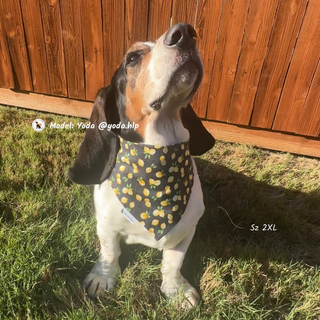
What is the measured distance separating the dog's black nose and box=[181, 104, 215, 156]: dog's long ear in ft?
1.83

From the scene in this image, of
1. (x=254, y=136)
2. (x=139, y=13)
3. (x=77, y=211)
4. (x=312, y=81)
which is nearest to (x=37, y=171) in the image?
(x=77, y=211)

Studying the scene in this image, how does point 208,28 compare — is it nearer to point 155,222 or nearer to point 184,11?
point 184,11

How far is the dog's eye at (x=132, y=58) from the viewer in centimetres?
149

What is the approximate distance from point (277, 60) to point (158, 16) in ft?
3.92

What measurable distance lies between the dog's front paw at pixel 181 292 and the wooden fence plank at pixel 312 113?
223 centimetres

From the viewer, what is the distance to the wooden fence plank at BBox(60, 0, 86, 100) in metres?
3.04

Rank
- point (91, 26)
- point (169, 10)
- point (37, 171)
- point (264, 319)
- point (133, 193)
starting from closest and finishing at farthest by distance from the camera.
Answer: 1. point (133, 193)
2. point (264, 319)
3. point (37, 171)
4. point (169, 10)
5. point (91, 26)

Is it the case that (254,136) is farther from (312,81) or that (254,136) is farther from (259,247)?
(259,247)

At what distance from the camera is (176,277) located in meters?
1.79

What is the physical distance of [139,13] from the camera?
291 cm

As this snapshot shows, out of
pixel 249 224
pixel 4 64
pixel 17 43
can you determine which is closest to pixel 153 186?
pixel 249 224

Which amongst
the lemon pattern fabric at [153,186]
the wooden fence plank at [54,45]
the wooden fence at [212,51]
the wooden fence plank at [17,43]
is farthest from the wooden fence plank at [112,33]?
the lemon pattern fabric at [153,186]

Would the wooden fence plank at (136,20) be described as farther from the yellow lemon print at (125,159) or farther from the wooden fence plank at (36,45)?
the yellow lemon print at (125,159)

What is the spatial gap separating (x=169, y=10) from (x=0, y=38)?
186 cm
